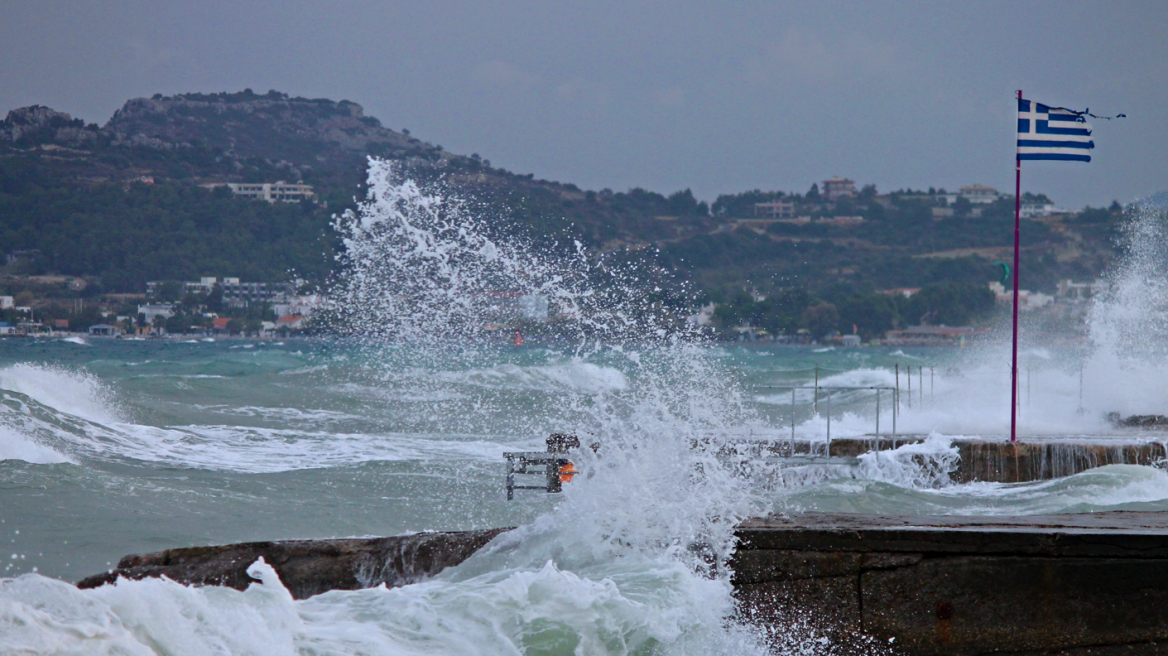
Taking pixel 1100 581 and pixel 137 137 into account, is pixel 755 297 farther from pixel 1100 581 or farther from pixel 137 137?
pixel 1100 581

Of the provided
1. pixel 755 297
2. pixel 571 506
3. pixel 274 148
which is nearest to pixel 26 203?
pixel 274 148

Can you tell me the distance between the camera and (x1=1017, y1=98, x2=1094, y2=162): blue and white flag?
12.7m

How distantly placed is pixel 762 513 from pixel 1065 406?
53.2 ft

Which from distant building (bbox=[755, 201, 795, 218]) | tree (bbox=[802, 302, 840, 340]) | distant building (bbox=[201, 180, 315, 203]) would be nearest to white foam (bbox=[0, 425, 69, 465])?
distant building (bbox=[201, 180, 315, 203])

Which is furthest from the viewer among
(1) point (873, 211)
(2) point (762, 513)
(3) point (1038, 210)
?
(1) point (873, 211)

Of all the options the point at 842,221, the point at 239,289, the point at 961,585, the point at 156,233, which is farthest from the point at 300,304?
the point at 842,221

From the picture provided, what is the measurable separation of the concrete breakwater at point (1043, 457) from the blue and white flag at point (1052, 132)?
3.46 m

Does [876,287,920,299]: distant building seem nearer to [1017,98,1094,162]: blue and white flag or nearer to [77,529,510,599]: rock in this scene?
[1017,98,1094,162]: blue and white flag

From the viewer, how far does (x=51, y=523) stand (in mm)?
10000

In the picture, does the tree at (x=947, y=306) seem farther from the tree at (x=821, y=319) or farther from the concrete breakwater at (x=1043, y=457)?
the concrete breakwater at (x=1043, y=457)

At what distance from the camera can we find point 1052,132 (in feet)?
41.8

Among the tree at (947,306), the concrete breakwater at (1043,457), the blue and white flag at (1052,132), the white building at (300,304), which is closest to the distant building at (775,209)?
the tree at (947,306)

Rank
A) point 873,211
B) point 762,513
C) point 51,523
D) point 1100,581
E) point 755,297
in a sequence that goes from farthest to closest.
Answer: point 873,211, point 755,297, point 51,523, point 762,513, point 1100,581

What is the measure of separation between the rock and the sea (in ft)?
0.49
